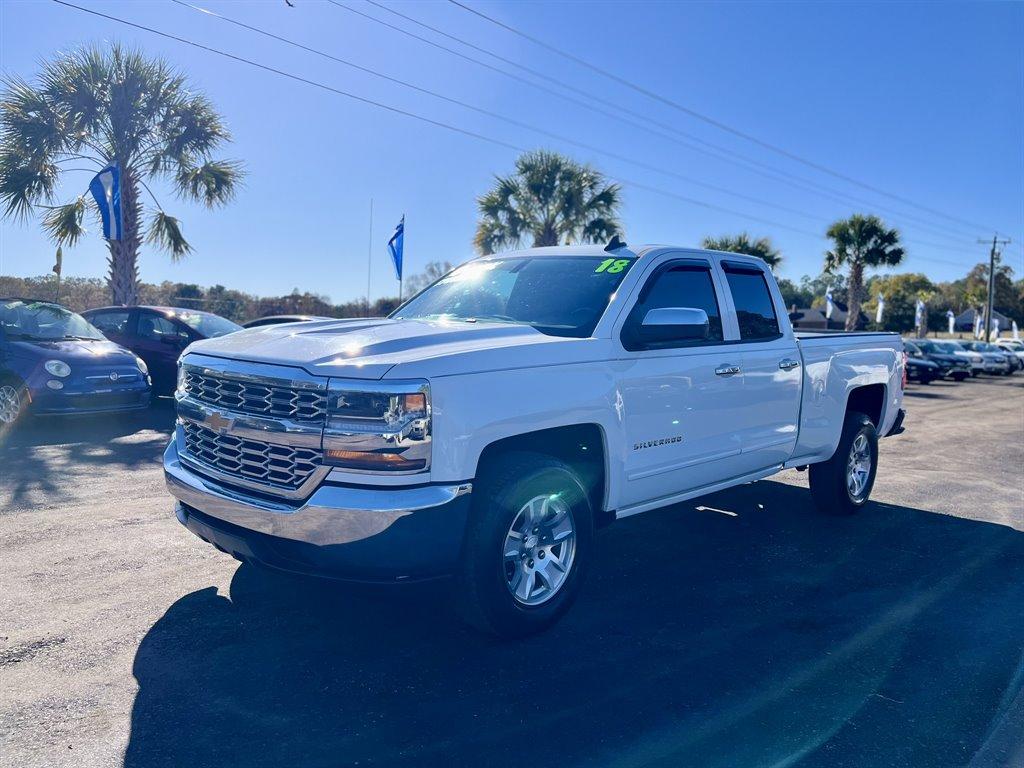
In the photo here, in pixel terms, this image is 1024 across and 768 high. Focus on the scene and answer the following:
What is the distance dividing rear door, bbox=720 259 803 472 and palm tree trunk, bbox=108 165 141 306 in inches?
635

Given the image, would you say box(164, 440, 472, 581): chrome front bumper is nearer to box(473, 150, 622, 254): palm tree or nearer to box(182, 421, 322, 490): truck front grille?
box(182, 421, 322, 490): truck front grille

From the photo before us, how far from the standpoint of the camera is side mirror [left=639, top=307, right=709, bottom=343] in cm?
438

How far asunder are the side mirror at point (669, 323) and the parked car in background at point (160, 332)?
9.09m

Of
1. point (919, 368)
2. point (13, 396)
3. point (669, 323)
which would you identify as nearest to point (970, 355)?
point (919, 368)

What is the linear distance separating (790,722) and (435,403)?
1.96m

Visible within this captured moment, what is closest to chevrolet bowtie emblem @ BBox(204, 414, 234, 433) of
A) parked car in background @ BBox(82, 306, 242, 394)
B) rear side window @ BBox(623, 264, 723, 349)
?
rear side window @ BBox(623, 264, 723, 349)

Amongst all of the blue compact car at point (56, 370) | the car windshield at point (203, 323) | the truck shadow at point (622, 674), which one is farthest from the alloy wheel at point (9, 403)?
the truck shadow at point (622, 674)

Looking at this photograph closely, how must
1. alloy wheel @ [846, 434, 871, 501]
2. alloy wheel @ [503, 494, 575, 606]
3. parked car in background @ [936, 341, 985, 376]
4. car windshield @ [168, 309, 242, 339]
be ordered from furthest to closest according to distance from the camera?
parked car in background @ [936, 341, 985, 376]
car windshield @ [168, 309, 242, 339]
alloy wheel @ [846, 434, 871, 501]
alloy wheel @ [503, 494, 575, 606]

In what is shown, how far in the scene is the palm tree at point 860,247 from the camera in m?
32.6

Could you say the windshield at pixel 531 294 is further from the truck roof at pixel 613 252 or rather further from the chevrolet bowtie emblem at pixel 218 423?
the chevrolet bowtie emblem at pixel 218 423

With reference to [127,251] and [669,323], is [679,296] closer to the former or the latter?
[669,323]

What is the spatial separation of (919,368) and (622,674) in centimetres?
2785

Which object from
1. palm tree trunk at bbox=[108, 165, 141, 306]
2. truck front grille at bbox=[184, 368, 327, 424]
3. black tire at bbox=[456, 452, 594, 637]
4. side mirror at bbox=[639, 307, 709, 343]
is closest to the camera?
truck front grille at bbox=[184, 368, 327, 424]

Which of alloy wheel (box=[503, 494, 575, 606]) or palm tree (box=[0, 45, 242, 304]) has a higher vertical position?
palm tree (box=[0, 45, 242, 304])
